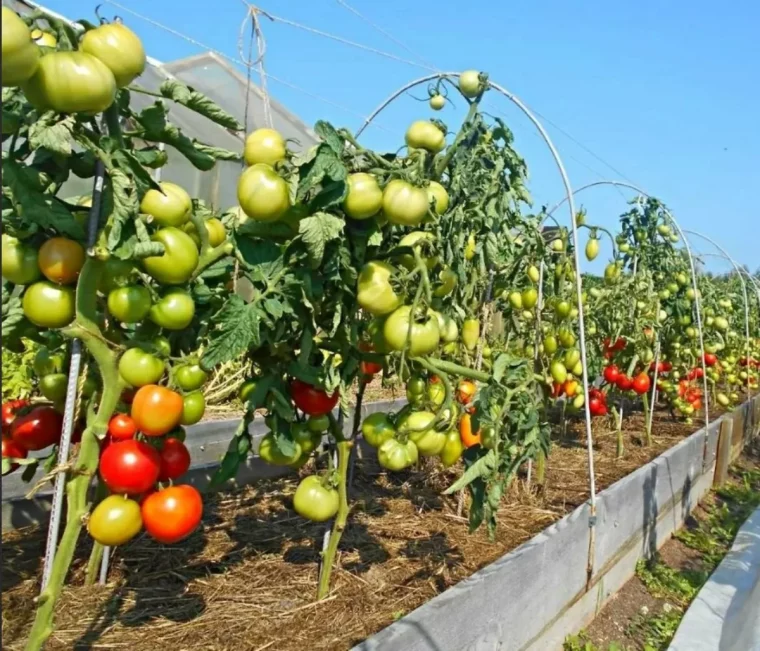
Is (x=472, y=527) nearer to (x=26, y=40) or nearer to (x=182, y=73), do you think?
(x=26, y=40)

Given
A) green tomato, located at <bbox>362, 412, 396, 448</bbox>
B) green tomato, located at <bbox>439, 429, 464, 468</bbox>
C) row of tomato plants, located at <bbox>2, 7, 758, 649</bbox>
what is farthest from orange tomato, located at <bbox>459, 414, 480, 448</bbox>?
green tomato, located at <bbox>362, 412, 396, 448</bbox>

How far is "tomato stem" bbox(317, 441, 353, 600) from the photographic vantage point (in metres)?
1.81

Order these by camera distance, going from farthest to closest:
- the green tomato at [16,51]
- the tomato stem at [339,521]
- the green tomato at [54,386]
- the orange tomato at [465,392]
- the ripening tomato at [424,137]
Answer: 1. the orange tomato at [465,392]
2. the tomato stem at [339,521]
3. the ripening tomato at [424,137]
4. the green tomato at [54,386]
5. the green tomato at [16,51]

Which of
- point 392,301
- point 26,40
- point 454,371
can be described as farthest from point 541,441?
point 26,40

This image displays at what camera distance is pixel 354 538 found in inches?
99.3

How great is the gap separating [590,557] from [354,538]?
2.91ft

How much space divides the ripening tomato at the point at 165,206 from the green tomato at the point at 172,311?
13cm

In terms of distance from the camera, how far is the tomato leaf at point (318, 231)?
119cm

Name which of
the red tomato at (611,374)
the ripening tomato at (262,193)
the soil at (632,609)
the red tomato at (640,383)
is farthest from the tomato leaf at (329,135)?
the red tomato at (640,383)

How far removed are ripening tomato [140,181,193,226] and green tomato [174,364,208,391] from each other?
0.26 meters

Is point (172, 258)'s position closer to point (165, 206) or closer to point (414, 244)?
point (165, 206)

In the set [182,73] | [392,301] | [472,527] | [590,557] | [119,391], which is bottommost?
[590,557]

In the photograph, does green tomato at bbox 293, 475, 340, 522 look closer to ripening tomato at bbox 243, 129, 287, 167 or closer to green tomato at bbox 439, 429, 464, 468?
green tomato at bbox 439, 429, 464, 468

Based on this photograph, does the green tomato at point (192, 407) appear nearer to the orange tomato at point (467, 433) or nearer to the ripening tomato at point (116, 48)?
the ripening tomato at point (116, 48)
